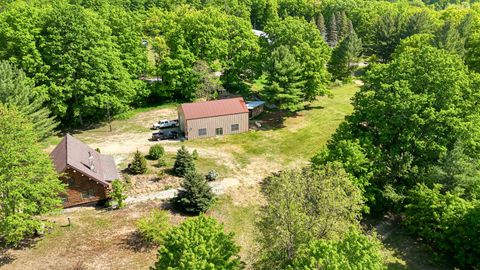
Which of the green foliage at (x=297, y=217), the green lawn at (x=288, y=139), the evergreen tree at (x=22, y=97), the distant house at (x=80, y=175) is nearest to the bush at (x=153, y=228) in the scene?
the distant house at (x=80, y=175)

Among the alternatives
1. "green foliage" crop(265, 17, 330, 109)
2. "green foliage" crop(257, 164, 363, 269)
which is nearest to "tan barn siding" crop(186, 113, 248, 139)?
"green foliage" crop(265, 17, 330, 109)

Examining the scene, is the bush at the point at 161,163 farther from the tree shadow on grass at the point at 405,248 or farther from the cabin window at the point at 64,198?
the tree shadow on grass at the point at 405,248

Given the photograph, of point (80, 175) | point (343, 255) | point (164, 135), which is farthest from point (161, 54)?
point (343, 255)

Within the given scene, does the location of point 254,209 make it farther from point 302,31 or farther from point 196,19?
point 196,19

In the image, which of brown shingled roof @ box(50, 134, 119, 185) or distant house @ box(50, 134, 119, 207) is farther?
brown shingled roof @ box(50, 134, 119, 185)

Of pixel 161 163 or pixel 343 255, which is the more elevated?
pixel 343 255

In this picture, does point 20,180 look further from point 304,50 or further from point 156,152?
point 304,50

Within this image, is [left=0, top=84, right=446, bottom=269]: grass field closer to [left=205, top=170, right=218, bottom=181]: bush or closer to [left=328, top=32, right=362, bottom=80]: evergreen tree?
[left=205, top=170, right=218, bottom=181]: bush
